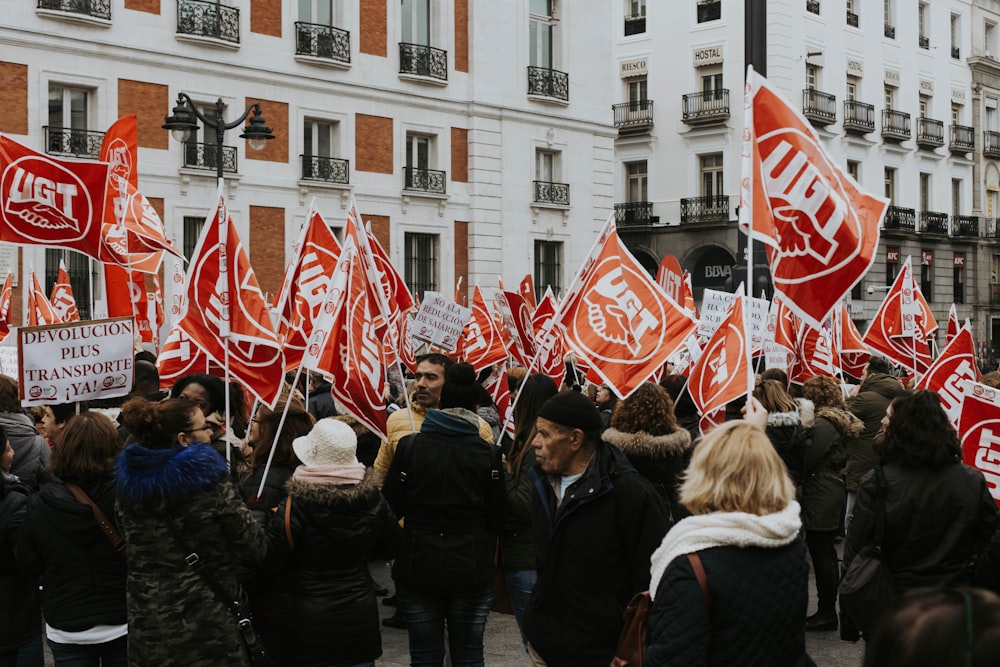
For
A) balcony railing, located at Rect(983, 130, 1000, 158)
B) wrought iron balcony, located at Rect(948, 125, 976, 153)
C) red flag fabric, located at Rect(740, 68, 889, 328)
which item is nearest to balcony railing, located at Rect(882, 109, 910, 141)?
wrought iron balcony, located at Rect(948, 125, 976, 153)

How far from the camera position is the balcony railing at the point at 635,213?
42000mm

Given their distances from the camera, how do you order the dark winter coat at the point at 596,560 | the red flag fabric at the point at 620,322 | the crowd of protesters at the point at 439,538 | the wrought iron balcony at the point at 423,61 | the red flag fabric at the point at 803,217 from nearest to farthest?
the crowd of protesters at the point at 439,538, the dark winter coat at the point at 596,560, the red flag fabric at the point at 803,217, the red flag fabric at the point at 620,322, the wrought iron balcony at the point at 423,61

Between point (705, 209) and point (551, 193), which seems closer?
point (551, 193)

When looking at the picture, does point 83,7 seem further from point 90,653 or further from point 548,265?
point 90,653

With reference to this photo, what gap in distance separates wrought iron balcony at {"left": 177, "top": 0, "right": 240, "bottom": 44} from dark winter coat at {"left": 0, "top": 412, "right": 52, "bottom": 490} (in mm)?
19070

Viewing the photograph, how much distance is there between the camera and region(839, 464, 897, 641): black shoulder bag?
509cm

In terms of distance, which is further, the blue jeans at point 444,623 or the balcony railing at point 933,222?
the balcony railing at point 933,222

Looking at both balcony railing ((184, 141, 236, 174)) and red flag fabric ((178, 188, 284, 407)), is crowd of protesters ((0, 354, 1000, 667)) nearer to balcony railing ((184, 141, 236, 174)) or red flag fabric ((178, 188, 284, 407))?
red flag fabric ((178, 188, 284, 407))

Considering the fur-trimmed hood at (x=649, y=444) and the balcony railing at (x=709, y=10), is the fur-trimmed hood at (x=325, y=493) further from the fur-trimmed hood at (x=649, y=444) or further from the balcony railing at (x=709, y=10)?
the balcony railing at (x=709, y=10)

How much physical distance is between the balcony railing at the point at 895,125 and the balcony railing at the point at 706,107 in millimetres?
7518

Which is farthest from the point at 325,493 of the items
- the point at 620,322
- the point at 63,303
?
the point at 63,303

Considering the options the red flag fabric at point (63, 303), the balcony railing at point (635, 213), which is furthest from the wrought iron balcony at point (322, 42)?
the balcony railing at point (635, 213)

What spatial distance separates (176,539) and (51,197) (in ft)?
19.4

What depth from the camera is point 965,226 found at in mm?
48188
